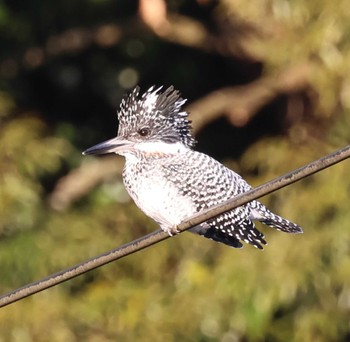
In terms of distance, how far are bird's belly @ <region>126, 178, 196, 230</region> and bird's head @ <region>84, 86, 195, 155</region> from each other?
0.19m

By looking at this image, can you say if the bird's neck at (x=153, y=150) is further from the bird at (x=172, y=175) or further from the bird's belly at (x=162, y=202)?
the bird's belly at (x=162, y=202)

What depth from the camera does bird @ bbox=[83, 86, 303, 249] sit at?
469 centimetres

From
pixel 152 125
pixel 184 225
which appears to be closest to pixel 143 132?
pixel 152 125

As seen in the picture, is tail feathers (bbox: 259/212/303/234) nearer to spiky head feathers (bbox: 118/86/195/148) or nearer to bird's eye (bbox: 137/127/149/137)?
spiky head feathers (bbox: 118/86/195/148)

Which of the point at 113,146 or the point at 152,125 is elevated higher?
the point at 152,125

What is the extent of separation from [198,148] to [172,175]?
3111mm

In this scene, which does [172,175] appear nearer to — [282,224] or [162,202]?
[162,202]

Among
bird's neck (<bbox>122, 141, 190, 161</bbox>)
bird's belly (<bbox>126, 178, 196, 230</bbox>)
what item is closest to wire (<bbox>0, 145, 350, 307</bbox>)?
bird's belly (<bbox>126, 178, 196, 230</bbox>)

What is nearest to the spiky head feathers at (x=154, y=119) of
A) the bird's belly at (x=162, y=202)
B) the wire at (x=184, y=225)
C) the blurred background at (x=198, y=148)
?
the bird's belly at (x=162, y=202)

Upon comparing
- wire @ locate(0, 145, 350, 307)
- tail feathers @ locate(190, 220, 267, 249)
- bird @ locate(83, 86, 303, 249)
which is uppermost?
bird @ locate(83, 86, 303, 249)

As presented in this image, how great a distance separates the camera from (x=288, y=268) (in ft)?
21.4

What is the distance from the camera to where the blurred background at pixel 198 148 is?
6582mm

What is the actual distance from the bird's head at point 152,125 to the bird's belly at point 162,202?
0.19 meters

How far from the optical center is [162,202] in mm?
4637
